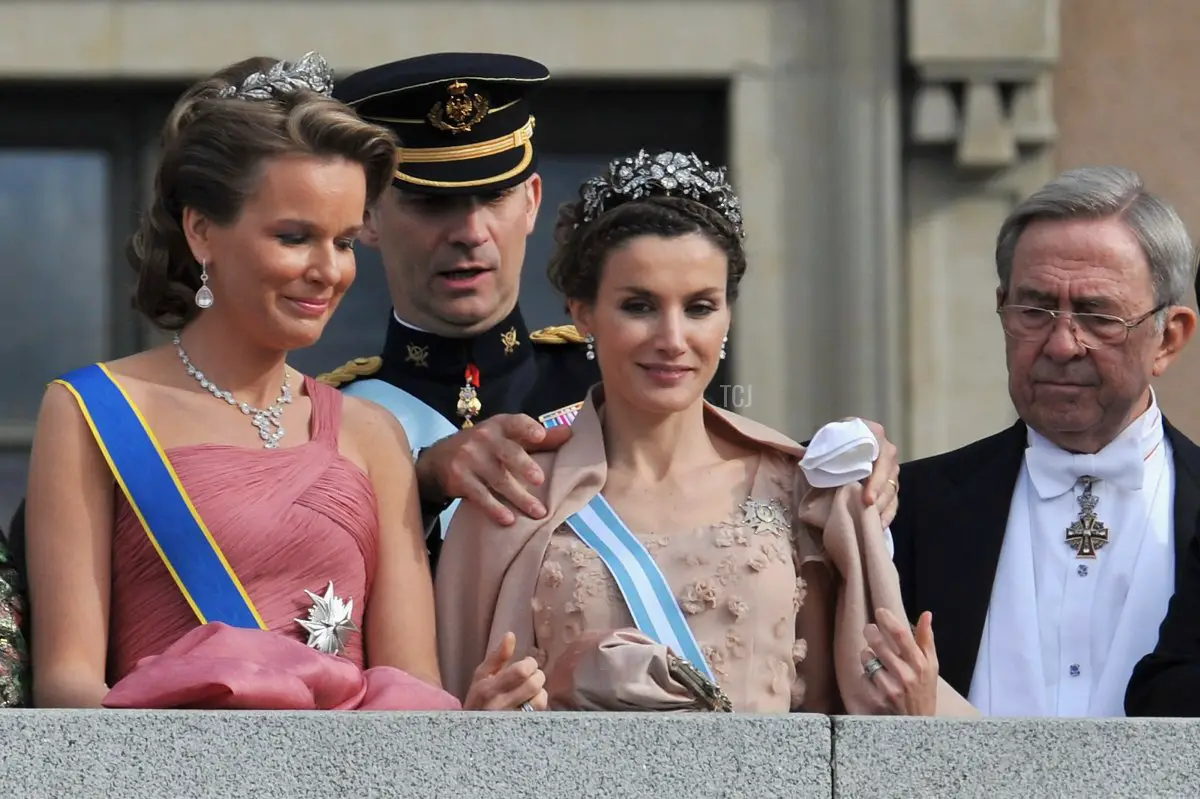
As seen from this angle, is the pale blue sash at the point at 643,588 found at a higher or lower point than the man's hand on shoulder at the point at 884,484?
lower

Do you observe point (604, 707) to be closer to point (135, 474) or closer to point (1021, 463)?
point (135, 474)

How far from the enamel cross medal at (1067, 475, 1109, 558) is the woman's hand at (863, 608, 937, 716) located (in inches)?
28.7

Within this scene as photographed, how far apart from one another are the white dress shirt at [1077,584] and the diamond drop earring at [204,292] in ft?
4.51

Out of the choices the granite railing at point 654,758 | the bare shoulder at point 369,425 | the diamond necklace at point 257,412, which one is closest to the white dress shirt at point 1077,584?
the granite railing at point 654,758

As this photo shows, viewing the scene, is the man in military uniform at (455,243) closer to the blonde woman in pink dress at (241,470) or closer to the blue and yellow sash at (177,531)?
the blonde woman in pink dress at (241,470)

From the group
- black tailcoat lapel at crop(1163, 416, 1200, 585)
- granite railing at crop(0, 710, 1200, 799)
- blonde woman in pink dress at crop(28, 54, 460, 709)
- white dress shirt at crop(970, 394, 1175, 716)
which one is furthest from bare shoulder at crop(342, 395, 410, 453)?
black tailcoat lapel at crop(1163, 416, 1200, 585)

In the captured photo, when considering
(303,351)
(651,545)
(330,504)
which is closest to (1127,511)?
(651,545)

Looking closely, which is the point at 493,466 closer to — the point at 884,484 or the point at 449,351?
the point at 884,484

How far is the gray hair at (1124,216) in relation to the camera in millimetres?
4969

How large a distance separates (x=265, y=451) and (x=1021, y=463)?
1.38 m

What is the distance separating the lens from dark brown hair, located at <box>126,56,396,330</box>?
4.39 metres

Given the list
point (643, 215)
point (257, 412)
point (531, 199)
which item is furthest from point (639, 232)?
point (531, 199)

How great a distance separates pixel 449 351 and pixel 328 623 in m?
1.01

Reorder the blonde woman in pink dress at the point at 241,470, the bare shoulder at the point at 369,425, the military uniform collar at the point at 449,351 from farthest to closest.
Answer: the military uniform collar at the point at 449,351
the bare shoulder at the point at 369,425
the blonde woman in pink dress at the point at 241,470
